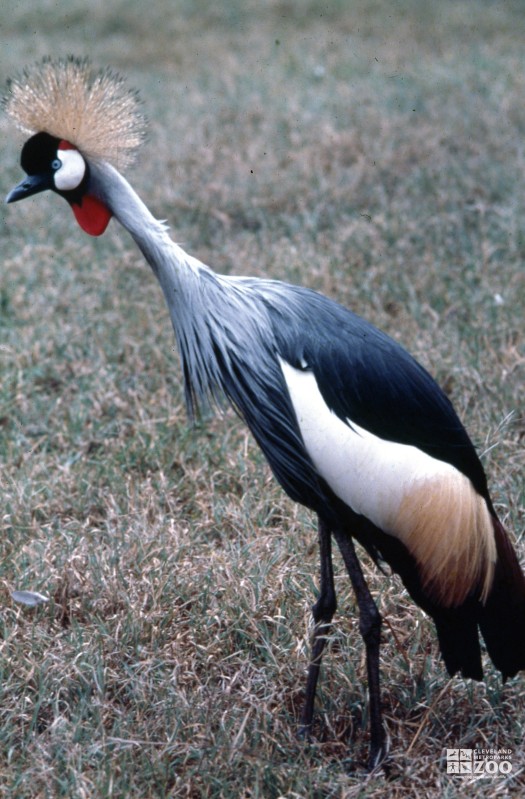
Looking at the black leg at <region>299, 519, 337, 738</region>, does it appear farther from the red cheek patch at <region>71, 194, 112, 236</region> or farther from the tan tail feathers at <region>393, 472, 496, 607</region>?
the red cheek patch at <region>71, 194, 112, 236</region>

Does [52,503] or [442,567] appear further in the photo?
[52,503]

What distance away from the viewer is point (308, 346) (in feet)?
7.68

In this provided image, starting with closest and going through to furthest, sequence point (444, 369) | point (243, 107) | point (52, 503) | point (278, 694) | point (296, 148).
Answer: point (278, 694) < point (52, 503) < point (444, 369) < point (296, 148) < point (243, 107)

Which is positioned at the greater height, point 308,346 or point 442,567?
point 308,346

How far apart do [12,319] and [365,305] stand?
5.17 feet

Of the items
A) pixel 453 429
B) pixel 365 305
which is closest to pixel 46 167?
pixel 453 429

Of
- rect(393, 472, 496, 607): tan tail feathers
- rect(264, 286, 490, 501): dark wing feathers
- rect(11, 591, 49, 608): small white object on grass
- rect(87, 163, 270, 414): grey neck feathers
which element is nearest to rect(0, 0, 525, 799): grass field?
rect(11, 591, 49, 608): small white object on grass

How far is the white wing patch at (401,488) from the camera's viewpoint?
2.30 m

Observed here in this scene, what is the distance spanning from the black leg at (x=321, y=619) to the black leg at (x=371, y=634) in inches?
4.0

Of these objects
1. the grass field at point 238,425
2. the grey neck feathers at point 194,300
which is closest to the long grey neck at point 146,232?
the grey neck feathers at point 194,300

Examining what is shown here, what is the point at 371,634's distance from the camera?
2.46 m

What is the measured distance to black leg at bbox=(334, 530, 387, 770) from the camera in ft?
7.92

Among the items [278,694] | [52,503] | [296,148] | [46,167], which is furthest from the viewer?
[296,148]

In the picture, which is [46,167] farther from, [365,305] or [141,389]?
[365,305]
